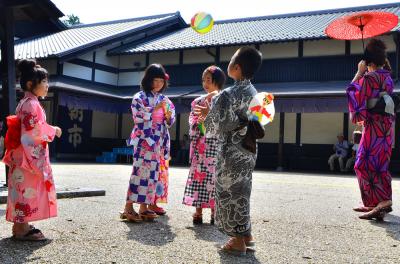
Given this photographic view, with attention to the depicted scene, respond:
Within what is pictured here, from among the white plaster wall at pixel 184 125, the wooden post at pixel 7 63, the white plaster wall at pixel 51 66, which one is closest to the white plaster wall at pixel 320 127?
the white plaster wall at pixel 184 125

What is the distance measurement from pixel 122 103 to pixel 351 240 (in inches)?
580

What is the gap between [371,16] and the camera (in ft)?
16.9

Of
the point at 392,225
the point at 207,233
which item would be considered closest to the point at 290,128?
the point at 392,225

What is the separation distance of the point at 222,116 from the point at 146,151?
4.16ft

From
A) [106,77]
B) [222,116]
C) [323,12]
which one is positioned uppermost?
[323,12]

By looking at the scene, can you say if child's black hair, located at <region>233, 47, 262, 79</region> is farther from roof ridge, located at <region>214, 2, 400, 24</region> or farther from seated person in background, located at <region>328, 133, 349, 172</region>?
roof ridge, located at <region>214, 2, 400, 24</region>

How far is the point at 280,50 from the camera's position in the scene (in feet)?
53.2

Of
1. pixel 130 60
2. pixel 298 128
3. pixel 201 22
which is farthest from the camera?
pixel 130 60

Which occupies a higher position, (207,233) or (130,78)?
(130,78)

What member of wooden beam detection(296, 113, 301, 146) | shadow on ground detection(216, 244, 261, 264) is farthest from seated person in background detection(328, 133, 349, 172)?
shadow on ground detection(216, 244, 261, 264)

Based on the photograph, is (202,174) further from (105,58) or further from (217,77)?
(105,58)

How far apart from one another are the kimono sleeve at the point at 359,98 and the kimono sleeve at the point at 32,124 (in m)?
2.93

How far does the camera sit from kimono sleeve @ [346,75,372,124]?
4.52 m

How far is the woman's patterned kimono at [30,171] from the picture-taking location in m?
3.13
